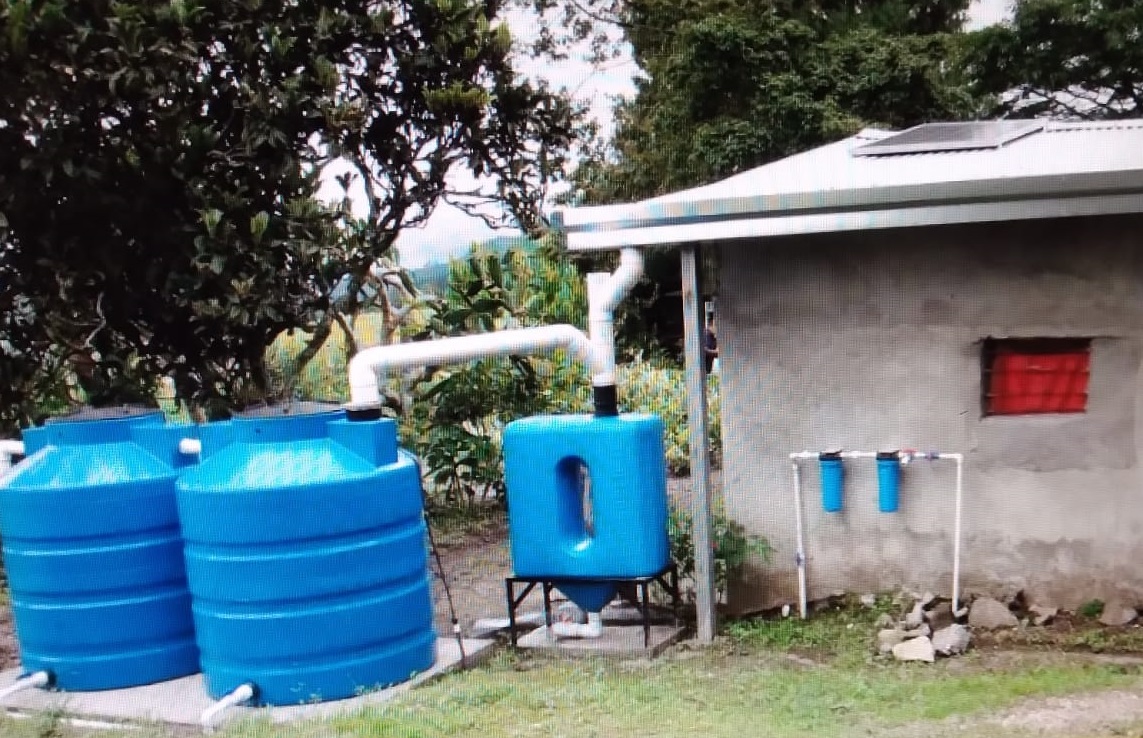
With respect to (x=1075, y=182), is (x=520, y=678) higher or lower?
lower

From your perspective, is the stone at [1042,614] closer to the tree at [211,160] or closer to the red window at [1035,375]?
the red window at [1035,375]

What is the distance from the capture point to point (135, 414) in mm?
5199

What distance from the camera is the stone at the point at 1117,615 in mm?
5047

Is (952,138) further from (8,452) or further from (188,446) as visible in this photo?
(8,452)

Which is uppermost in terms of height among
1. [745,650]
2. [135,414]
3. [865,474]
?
[135,414]

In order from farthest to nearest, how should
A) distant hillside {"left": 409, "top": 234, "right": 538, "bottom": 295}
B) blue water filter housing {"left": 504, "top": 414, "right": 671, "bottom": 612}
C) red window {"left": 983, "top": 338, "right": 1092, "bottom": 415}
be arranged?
1. distant hillside {"left": 409, "top": 234, "right": 538, "bottom": 295}
2. red window {"left": 983, "top": 338, "right": 1092, "bottom": 415}
3. blue water filter housing {"left": 504, "top": 414, "right": 671, "bottom": 612}

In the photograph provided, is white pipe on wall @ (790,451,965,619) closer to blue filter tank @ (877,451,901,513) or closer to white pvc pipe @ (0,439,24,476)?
blue filter tank @ (877,451,901,513)

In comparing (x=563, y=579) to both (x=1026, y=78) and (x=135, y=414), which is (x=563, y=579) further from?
(x=1026, y=78)

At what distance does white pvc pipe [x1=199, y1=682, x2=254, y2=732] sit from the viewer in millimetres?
4402

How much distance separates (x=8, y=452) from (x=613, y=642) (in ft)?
10.9

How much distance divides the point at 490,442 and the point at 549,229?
199cm

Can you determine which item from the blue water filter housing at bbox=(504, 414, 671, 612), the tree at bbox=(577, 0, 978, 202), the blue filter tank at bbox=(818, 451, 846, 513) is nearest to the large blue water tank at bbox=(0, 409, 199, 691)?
the blue water filter housing at bbox=(504, 414, 671, 612)

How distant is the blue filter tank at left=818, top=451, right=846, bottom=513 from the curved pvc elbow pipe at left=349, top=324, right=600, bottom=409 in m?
1.23

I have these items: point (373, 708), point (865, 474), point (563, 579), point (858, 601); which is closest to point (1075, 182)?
point (865, 474)
